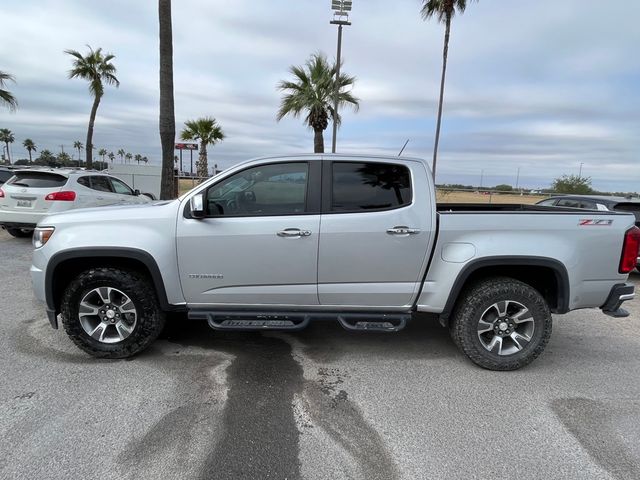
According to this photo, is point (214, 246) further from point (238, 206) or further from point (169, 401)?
point (169, 401)

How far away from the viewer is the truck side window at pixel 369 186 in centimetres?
362

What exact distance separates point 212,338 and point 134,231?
4.66ft

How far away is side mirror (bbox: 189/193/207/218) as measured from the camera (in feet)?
11.3

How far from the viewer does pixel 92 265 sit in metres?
3.76

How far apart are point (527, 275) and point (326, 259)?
1.94 metres

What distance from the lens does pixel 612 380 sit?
365cm

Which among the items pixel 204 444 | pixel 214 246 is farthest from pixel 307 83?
pixel 204 444

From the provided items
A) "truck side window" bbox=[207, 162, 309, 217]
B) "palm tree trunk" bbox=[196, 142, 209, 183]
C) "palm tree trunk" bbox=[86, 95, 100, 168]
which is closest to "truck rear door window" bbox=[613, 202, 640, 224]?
"truck side window" bbox=[207, 162, 309, 217]

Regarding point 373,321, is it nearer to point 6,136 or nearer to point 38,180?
point 38,180

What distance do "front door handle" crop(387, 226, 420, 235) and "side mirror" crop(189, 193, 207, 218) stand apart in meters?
1.59

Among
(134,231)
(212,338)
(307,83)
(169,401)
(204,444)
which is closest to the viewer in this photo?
(204,444)

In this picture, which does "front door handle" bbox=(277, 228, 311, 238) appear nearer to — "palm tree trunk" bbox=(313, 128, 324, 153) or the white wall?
"palm tree trunk" bbox=(313, 128, 324, 153)

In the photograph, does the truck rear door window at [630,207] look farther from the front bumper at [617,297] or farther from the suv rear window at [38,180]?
the suv rear window at [38,180]

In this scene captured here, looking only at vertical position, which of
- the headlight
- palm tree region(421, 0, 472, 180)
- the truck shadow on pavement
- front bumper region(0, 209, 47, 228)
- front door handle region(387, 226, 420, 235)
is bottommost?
the truck shadow on pavement
